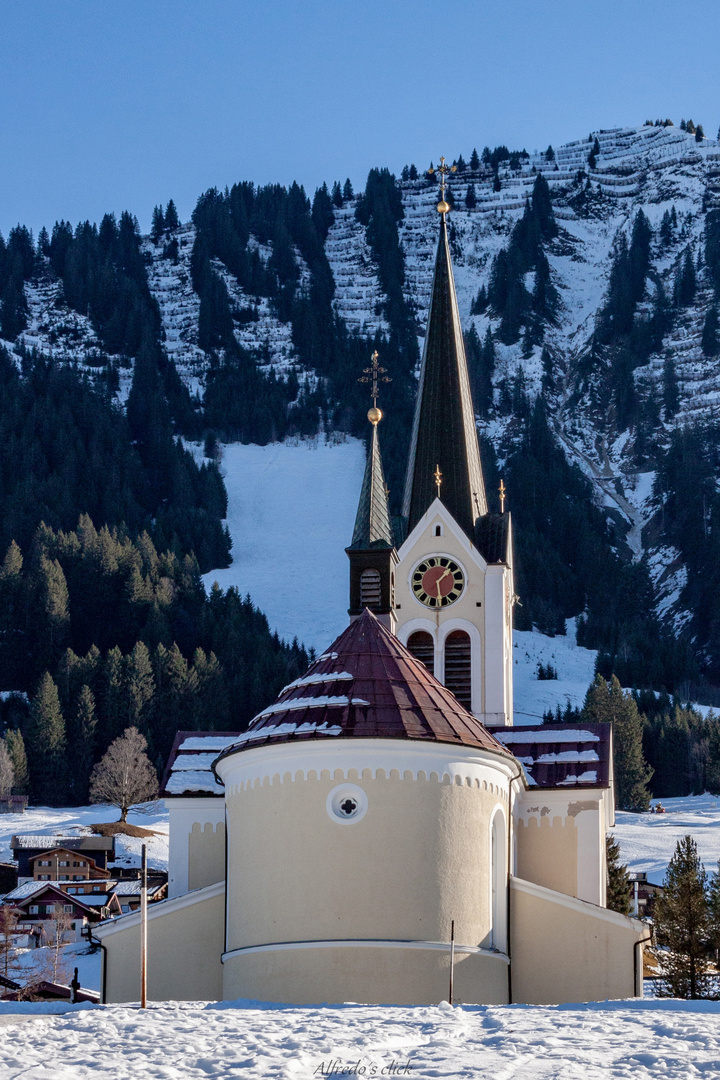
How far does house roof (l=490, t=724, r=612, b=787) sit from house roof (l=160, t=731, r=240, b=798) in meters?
6.73

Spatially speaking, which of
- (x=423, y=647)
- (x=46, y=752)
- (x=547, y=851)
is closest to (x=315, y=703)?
(x=547, y=851)

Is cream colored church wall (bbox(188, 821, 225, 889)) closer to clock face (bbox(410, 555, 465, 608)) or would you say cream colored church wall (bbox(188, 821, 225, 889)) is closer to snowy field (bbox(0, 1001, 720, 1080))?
clock face (bbox(410, 555, 465, 608))

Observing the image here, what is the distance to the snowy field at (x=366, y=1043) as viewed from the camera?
52.5 ft

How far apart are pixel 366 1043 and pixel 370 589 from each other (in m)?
27.3

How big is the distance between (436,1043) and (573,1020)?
256 centimetres

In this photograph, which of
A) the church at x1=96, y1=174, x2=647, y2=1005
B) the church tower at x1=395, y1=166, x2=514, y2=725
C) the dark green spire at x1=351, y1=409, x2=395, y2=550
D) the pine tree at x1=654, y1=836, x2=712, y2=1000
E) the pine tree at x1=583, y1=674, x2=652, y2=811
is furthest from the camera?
the pine tree at x1=583, y1=674, x2=652, y2=811

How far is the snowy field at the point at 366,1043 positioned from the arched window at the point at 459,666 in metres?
24.5

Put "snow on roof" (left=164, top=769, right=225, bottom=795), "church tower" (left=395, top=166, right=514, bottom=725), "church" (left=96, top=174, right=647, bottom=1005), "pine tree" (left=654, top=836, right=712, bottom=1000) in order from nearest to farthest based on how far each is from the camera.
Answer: "church" (left=96, top=174, right=647, bottom=1005) < "snow on roof" (left=164, top=769, right=225, bottom=795) < "pine tree" (left=654, top=836, right=712, bottom=1000) < "church tower" (left=395, top=166, right=514, bottom=725)

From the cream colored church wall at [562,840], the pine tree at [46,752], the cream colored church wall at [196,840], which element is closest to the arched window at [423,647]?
the cream colored church wall at [562,840]

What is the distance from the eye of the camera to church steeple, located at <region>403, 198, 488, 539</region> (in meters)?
48.4

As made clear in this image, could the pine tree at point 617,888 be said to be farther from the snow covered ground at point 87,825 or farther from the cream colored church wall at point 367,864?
the snow covered ground at point 87,825

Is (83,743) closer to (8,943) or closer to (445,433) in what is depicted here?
(8,943)

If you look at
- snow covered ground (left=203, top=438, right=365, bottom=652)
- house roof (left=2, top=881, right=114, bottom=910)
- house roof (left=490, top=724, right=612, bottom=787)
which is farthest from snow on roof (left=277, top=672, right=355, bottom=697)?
snow covered ground (left=203, top=438, right=365, bottom=652)

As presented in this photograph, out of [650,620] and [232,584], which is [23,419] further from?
[650,620]
